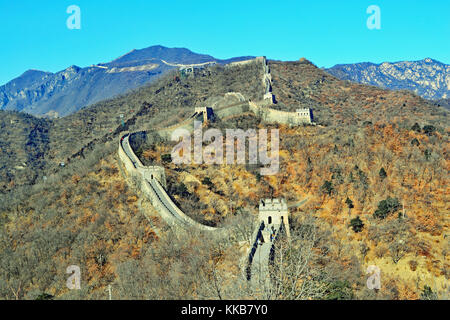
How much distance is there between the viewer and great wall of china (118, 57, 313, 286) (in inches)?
942

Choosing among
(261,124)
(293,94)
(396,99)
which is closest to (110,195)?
(261,124)

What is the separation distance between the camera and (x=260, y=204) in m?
31.9

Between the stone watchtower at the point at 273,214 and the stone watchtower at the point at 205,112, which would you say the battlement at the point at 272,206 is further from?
the stone watchtower at the point at 205,112

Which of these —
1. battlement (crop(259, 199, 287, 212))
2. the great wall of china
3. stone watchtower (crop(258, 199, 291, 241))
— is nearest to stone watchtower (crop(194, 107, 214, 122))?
the great wall of china

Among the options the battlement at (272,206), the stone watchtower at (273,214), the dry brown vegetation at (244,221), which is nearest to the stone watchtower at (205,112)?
the dry brown vegetation at (244,221)

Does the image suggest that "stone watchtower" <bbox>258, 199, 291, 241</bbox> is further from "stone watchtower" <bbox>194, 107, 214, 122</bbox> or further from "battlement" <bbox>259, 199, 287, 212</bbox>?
"stone watchtower" <bbox>194, 107, 214, 122</bbox>

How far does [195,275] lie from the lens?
957 inches

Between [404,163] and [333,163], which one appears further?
[333,163]

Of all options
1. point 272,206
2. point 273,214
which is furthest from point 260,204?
point 273,214

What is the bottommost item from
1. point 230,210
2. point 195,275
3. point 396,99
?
point 195,275

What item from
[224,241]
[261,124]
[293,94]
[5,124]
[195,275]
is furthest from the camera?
[5,124]

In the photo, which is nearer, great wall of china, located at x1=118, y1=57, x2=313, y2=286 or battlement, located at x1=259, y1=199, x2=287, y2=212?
great wall of china, located at x1=118, y1=57, x2=313, y2=286
